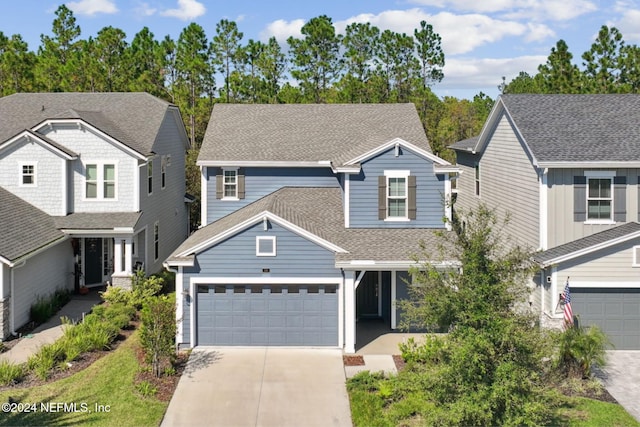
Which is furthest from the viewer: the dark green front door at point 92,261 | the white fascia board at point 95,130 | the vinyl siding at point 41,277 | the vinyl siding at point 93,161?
the dark green front door at point 92,261

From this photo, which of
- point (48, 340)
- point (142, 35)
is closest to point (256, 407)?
point (48, 340)

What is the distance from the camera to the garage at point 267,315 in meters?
18.1

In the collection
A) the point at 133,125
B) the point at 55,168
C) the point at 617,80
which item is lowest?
the point at 55,168

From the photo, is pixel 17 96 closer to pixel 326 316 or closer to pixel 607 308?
pixel 326 316

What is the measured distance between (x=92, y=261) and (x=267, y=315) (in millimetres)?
9912

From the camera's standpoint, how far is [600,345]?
1559 cm

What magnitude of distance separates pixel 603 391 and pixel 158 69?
3689cm

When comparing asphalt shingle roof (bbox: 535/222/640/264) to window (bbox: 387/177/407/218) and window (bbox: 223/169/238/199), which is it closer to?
window (bbox: 387/177/407/218)

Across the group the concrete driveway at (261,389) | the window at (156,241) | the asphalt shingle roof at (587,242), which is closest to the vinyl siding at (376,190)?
the asphalt shingle roof at (587,242)

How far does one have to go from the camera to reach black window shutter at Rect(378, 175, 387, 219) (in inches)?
802

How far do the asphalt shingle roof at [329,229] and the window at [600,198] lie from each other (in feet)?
16.4

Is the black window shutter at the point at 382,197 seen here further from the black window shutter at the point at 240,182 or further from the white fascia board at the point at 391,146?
the black window shutter at the point at 240,182

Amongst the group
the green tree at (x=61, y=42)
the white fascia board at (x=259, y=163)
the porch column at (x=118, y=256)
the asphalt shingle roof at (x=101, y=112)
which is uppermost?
the green tree at (x=61, y=42)

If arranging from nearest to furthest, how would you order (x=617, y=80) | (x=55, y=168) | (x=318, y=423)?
(x=318, y=423), (x=55, y=168), (x=617, y=80)
